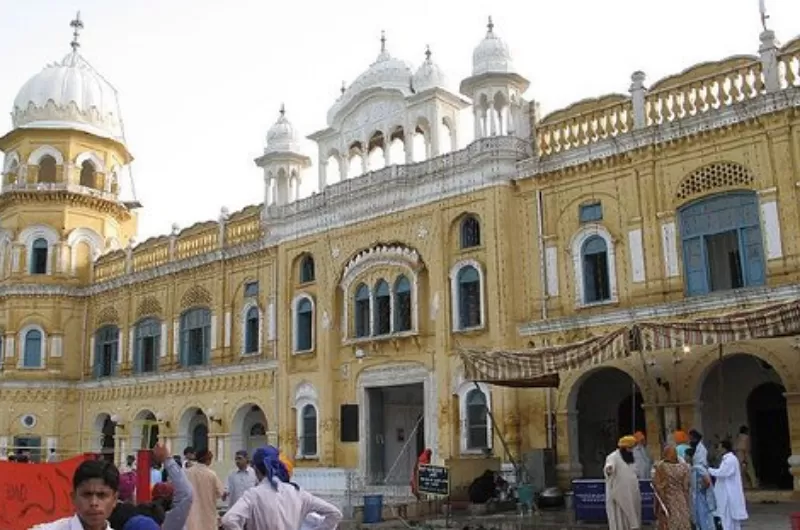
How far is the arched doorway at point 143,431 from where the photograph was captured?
2994 centimetres

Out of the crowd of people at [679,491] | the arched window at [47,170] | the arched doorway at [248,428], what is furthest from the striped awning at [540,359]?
the arched window at [47,170]

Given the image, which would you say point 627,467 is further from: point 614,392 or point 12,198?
point 12,198

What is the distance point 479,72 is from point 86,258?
18.1 metres

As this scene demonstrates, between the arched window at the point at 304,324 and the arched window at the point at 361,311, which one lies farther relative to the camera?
the arched window at the point at 304,324

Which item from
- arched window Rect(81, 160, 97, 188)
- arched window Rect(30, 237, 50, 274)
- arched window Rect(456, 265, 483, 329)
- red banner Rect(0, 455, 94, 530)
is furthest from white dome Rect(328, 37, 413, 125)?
red banner Rect(0, 455, 94, 530)

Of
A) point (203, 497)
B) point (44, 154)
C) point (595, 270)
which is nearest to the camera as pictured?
point (203, 497)

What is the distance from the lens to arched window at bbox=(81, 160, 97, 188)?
33344 millimetres

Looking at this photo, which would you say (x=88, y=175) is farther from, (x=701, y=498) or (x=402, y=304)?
(x=701, y=498)

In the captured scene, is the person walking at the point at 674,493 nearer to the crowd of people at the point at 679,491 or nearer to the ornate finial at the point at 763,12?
the crowd of people at the point at 679,491

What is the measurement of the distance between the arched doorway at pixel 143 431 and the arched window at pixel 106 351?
226 cm

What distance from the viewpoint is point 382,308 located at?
22922 millimetres

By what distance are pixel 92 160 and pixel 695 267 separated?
915 inches

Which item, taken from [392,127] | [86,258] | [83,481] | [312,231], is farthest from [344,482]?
[83,481]

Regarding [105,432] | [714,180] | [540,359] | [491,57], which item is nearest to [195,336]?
[105,432]
